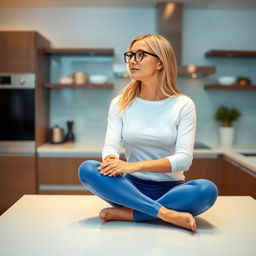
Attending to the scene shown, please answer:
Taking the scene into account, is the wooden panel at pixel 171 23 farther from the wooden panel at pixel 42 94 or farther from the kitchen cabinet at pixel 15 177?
the kitchen cabinet at pixel 15 177

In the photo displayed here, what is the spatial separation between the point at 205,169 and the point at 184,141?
180cm

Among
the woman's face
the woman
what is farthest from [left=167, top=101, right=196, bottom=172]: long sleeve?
the woman's face

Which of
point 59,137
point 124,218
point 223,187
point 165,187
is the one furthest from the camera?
point 59,137

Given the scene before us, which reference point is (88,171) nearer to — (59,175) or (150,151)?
(150,151)

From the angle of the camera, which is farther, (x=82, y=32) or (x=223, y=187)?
(x=82, y=32)

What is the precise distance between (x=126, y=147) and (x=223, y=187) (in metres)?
1.78

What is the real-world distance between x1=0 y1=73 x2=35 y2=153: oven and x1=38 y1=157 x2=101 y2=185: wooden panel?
19cm

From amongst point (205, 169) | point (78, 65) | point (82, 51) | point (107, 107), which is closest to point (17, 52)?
point (82, 51)

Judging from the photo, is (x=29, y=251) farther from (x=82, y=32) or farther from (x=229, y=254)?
(x=82, y=32)

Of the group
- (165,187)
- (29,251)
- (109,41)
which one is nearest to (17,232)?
(29,251)

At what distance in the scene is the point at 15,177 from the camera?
333 cm

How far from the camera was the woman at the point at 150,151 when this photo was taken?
1390 mm

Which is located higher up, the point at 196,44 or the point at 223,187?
the point at 196,44

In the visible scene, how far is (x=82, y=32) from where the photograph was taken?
382cm
